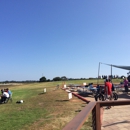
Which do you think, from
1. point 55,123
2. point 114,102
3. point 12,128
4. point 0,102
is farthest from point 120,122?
point 0,102

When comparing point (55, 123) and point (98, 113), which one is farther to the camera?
point (55, 123)

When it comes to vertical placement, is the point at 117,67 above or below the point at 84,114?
above

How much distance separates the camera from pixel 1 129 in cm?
660

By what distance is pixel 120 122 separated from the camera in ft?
18.9

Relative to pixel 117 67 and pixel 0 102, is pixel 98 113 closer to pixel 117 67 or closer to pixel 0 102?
pixel 0 102

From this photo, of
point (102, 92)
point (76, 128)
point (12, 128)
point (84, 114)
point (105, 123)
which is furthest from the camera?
point (102, 92)

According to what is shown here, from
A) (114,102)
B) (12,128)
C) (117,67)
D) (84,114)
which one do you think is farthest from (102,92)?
(117,67)

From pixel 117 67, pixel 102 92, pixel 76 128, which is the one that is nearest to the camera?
pixel 76 128

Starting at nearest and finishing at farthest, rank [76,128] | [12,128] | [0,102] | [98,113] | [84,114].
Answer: [76,128]
[84,114]
[98,113]
[12,128]
[0,102]

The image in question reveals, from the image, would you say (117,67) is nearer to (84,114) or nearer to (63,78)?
(84,114)

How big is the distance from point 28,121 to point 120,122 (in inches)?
144

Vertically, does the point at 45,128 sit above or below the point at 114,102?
below

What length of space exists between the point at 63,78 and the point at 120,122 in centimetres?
5749

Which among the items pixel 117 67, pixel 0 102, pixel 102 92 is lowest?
pixel 0 102
